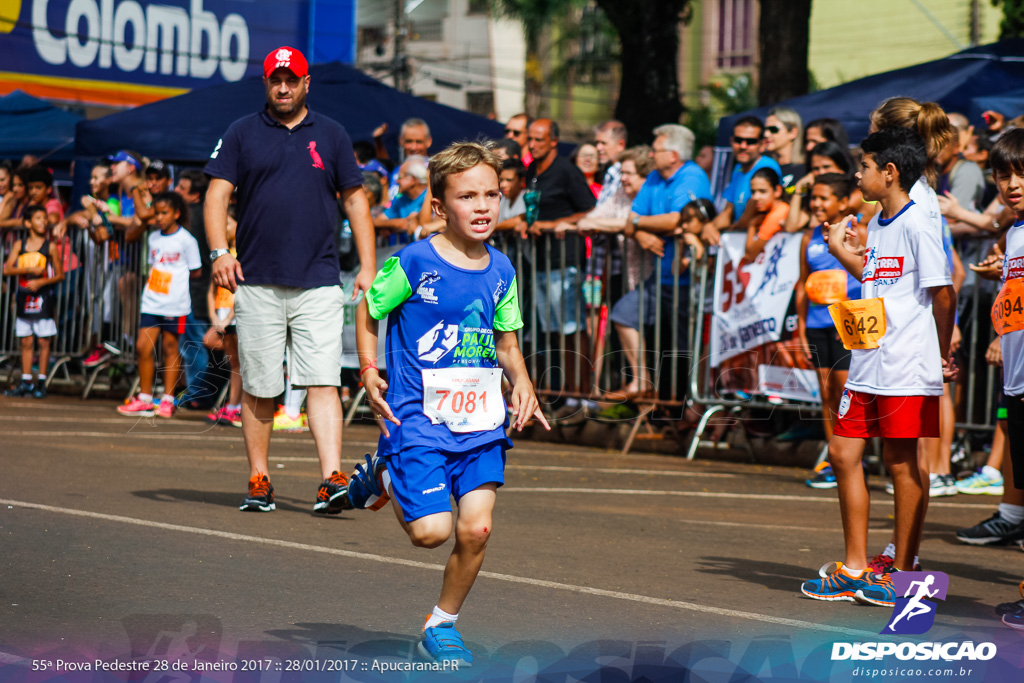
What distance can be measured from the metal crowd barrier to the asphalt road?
4.60 m

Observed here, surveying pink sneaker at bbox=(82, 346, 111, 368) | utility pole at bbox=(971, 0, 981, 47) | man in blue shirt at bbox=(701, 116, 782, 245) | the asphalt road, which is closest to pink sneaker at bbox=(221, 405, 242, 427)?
the asphalt road

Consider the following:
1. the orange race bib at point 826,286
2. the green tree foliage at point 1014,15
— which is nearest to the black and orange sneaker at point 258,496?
the orange race bib at point 826,286

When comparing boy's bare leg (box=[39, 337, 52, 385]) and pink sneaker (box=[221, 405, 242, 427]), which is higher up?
boy's bare leg (box=[39, 337, 52, 385])

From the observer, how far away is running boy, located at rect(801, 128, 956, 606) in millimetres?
5453

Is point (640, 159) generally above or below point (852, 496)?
above

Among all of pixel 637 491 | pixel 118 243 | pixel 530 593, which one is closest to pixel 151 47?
pixel 118 243

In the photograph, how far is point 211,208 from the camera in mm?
6945

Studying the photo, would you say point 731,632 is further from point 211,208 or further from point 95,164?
point 95,164

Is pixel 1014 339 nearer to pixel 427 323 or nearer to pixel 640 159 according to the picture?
pixel 427 323

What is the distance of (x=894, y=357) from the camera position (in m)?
5.47

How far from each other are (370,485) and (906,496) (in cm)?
232

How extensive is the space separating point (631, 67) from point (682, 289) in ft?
45.5

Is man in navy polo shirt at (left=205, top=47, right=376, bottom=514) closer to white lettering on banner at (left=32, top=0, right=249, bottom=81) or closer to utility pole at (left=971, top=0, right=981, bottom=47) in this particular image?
white lettering on banner at (left=32, top=0, right=249, bottom=81)

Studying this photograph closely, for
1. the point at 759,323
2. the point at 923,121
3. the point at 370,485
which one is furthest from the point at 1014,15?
the point at 370,485
